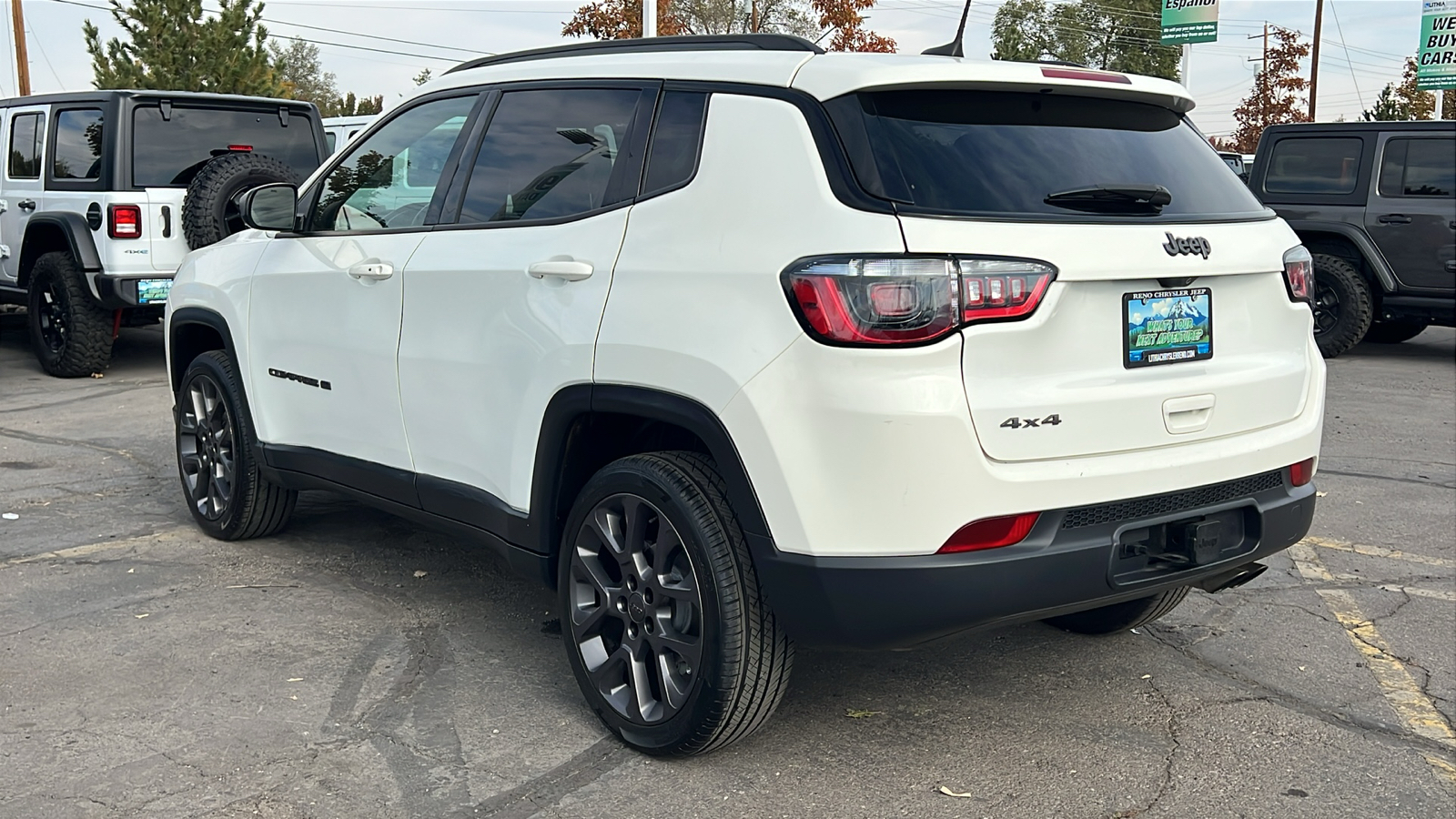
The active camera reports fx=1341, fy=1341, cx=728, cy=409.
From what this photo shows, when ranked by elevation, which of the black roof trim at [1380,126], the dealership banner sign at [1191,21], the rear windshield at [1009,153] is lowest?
the rear windshield at [1009,153]

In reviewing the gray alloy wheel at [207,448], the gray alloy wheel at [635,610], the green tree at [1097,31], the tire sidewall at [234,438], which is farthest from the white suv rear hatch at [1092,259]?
the green tree at [1097,31]

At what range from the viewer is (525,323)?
3.68m

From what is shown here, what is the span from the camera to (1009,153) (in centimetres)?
321

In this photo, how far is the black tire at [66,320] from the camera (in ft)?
32.1

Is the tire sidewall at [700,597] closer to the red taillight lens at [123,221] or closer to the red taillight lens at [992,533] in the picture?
the red taillight lens at [992,533]

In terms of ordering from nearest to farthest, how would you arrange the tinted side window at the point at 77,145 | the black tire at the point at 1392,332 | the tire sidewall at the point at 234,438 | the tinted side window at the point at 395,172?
1. the tinted side window at the point at 395,172
2. the tire sidewall at the point at 234,438
3. the tinted side window at the point at 77,145
4. the black tire at the point at 1392,332

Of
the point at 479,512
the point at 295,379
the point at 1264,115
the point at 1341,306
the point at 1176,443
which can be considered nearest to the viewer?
the point at 1176,443

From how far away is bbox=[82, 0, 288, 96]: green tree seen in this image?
27.3 meters

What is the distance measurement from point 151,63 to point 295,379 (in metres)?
25.7

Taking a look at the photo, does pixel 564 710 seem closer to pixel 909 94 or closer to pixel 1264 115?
pixel 909 94

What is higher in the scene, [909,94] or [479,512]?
[909,94]

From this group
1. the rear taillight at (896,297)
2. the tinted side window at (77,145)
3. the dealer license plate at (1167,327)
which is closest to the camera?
the rear taillight at (896,297)

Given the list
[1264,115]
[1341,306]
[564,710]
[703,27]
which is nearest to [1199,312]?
[564,710]

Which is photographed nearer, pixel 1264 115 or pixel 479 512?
pixel 479 512
